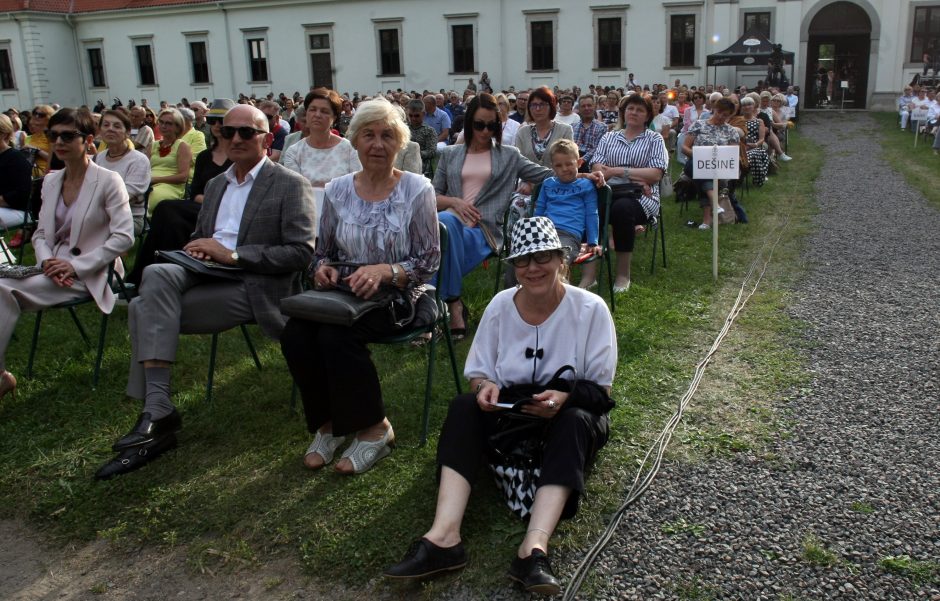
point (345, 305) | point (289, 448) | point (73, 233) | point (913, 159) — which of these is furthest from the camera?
point (913, 159)

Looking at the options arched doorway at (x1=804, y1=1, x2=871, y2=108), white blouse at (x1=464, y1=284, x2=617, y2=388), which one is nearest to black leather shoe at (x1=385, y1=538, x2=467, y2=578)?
white blouse at (x1=464, y1=284, x2=617, y2=388)

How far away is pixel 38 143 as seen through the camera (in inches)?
397

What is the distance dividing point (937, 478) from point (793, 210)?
7.62 meters

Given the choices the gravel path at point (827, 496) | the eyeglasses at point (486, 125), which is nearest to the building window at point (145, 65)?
the eyeglasses at point (486, 125)

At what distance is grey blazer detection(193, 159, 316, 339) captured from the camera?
4.25 m

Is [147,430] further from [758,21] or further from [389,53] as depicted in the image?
[389,53]

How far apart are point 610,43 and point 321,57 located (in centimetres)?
1334

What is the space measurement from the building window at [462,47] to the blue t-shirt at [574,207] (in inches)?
1185

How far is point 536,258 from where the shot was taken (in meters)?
3.29

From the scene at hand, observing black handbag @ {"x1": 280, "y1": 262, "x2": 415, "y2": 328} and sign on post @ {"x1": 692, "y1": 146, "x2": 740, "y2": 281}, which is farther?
sign on post @ {"x1": 692, "y1": 146, "x2": 740, "y2": 281}

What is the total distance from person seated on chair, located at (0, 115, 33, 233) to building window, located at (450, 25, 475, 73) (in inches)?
1135

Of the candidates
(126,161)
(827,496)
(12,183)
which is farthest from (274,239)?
(12,183)

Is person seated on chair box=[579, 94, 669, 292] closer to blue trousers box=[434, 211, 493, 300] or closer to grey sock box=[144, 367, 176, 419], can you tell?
blue trousers box=[434, 211, 493, 300]

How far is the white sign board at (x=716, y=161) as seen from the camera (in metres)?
6.88
